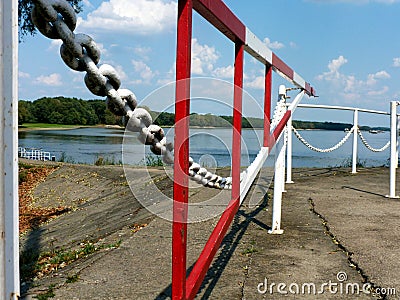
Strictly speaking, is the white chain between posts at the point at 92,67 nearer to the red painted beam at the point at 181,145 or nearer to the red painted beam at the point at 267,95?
the red painted beam at the point at 181,145

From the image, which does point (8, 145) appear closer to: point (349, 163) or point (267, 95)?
point (267, 95)

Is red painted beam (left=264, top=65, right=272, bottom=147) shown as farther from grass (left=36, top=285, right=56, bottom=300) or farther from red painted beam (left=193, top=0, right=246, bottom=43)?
grass (left=36, top=285, right=56, bottom=300)

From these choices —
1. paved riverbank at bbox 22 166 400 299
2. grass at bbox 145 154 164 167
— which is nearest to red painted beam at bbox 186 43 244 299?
grass at bbox 145 154 164 167

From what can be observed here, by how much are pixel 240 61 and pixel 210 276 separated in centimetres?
155

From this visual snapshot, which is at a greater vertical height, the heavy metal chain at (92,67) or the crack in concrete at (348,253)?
the heavy metal chain at (92,67)

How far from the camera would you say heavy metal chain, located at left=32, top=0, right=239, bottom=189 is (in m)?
1.41

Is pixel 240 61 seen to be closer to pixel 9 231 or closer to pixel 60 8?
pixel 60 8

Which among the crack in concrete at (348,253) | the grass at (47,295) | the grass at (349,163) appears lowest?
the grass at (47,295)

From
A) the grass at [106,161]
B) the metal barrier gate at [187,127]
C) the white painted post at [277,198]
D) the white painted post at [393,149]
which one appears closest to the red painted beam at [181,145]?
the metal barrier gate at [187,127]

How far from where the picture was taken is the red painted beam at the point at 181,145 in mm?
1663

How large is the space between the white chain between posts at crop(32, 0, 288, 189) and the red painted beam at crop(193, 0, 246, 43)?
376 millimetres

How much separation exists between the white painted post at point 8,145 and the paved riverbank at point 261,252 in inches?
72.9

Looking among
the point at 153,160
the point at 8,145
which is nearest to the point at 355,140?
the point at 153,160

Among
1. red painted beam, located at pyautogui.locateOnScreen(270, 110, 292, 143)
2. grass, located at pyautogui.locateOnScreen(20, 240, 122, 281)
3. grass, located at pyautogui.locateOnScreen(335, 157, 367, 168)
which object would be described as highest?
red painted beam, located at pyautogui.locateOnScreen(270, 110, 292, 143)
